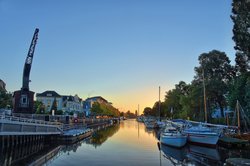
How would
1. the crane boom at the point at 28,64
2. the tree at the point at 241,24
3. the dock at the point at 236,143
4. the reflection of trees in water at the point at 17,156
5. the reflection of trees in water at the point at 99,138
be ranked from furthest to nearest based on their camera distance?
the crane boom at the point at 28,64 → the reflection of trees in water at the point at 99,138 → the tree at the point at 241,24 → the dock at the point at 236,143 → the reflection of trees in water at the point at 17,156

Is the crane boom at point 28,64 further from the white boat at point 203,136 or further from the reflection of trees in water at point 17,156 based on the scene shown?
the white boat at point 203,136

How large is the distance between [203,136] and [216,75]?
31.9 metres

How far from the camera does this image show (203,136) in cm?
3541

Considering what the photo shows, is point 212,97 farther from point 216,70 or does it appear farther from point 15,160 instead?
point 15,160

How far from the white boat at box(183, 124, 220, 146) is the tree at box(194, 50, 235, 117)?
25.0 meters

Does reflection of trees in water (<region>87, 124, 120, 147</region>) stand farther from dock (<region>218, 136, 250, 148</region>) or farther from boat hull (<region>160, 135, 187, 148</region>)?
dock (<region>218, 136, 250, 148</region>)

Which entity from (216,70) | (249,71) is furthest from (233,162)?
(216,70)

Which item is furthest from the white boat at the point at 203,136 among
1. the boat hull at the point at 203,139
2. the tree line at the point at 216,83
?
the tree line at the point at 216,83

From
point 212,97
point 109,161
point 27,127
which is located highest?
point 212,97

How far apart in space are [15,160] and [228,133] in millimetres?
28206

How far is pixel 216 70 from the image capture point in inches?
2534

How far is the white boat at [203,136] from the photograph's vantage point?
112 feet

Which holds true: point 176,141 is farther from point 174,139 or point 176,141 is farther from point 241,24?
point 241,24

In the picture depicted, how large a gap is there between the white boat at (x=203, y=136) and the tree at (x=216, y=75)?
25.0m
